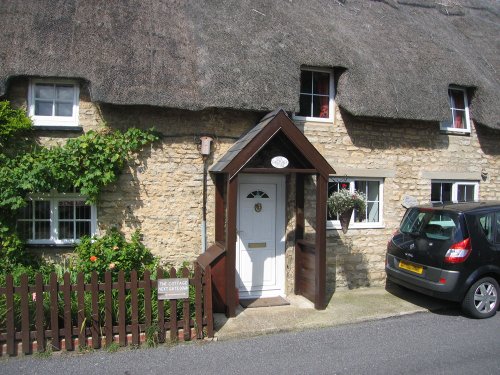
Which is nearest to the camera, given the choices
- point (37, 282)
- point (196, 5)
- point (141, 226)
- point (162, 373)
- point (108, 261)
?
point (162, 373)

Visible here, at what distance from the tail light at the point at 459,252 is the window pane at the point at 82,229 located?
5.97 metres

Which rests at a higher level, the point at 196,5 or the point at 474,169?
the point at 196,5

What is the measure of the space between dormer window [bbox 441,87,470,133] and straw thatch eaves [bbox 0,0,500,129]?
10.6 inches

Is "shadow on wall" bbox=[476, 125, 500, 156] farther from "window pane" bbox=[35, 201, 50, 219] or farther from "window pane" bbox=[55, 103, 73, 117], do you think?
"window pane" bbox=[35, 201, 50, 219]

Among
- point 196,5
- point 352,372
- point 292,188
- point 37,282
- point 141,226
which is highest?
point 196,5

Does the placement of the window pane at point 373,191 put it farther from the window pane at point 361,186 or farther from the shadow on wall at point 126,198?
the shadow on wall at point 126,198

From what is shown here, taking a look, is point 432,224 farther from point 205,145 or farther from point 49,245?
point 49,245

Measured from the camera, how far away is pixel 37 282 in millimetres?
5289

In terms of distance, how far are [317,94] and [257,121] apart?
155cm

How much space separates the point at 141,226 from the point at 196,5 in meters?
4.67

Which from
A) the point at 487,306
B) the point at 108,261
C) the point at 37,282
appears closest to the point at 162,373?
the point at 37,282

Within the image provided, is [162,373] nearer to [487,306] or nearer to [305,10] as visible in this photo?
[487,306]

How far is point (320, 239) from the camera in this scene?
279 inches

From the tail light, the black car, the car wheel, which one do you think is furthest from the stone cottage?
the car wheel
